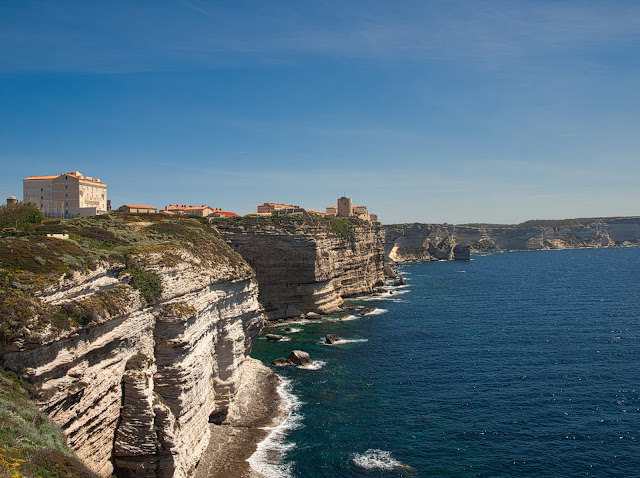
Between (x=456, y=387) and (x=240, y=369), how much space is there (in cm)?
1919

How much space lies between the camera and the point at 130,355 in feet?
87.6

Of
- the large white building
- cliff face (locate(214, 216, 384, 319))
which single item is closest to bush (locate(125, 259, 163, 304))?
the large white building

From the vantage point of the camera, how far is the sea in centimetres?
3103

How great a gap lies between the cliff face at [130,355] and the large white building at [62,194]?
30689 millimetres

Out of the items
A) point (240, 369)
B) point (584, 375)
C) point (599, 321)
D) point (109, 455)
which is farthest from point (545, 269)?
point (109, 455)

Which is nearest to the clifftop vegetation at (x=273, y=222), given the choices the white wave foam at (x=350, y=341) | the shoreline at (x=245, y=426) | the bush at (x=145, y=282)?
the white wave foam at (x=350, y=341)

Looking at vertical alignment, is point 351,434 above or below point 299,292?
below

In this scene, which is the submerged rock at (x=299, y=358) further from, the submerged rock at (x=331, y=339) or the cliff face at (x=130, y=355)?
the cliff face at (x=130, y=355)

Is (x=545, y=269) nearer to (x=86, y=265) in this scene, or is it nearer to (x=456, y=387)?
(x=456, y=387)

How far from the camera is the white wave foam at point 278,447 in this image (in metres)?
30.5

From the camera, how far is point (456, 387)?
43.8 metres

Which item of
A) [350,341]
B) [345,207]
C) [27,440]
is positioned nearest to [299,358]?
[350,341]

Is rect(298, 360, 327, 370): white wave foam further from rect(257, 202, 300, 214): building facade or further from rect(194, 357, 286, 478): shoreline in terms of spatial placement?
rect(257, 202, 300, 214): building facade

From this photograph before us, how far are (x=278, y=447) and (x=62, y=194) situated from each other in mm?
47267
